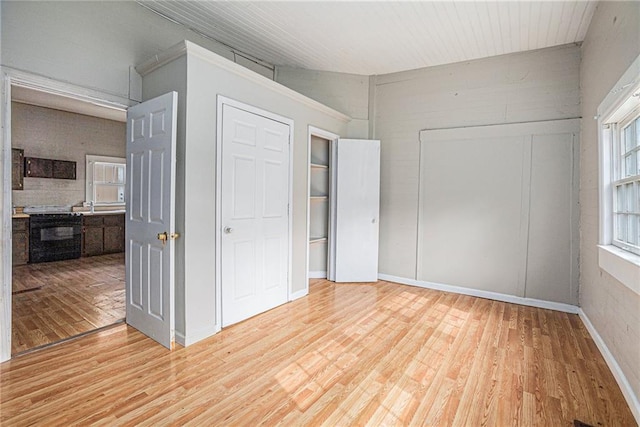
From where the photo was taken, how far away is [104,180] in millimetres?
6945

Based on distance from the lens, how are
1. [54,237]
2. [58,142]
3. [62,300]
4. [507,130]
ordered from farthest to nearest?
[58,142], [54,237], [507,130], [62,300]

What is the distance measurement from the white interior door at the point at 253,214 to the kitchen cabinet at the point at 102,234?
495 centimetres

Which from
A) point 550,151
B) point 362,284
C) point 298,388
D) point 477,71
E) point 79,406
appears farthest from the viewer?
point 362,284

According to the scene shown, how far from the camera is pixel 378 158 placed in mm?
4648

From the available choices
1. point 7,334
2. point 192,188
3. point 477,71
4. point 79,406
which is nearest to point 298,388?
point 79,406

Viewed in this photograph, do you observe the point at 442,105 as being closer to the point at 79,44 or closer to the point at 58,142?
the point at 79,44

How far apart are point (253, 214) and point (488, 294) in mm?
3245

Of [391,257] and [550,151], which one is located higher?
[550,151]

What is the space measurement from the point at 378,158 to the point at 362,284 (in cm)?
192

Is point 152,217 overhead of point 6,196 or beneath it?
A: beneath

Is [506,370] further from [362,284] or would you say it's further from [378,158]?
[378,158]

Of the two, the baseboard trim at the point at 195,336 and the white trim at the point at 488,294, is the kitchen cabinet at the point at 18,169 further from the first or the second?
the white trim at the point at 488,294

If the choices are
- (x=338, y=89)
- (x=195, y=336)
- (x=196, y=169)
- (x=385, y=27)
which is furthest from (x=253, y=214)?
(x=338, y=89)

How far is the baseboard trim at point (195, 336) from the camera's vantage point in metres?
2.65
